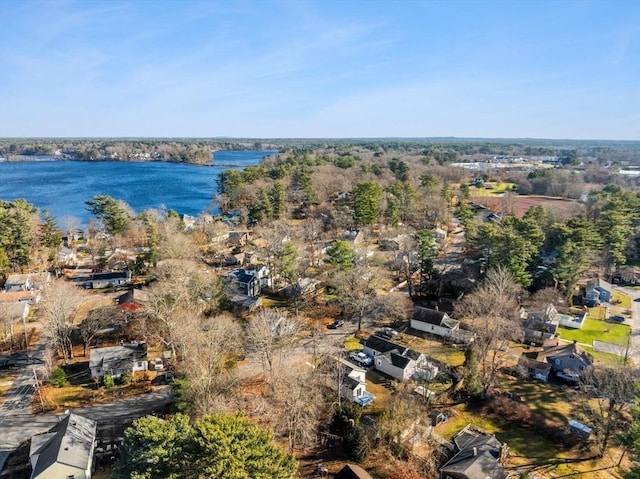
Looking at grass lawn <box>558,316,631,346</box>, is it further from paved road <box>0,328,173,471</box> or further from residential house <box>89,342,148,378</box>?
residential house <box>89,342,148,378</box>

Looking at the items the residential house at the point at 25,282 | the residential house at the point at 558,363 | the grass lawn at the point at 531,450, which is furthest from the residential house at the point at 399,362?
the residential house at the point at 25,282

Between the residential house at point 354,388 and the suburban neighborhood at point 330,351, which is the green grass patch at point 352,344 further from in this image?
the residential house at point 354,388

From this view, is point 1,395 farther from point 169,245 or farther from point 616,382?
point 616,382

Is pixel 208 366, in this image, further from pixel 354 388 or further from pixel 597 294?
pixel 597 294

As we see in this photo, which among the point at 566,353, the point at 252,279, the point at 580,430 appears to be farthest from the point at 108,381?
the point at 566,353

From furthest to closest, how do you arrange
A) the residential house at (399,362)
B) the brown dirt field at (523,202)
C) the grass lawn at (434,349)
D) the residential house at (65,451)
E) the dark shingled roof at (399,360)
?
the brown dirt field at (523,202)
the grass lawn at (434,349)
the dark shingled roof at (399,360)
the residential house at (399,362)
the residential house at (65,451)

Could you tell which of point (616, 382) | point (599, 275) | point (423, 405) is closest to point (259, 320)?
point (423, 405)
